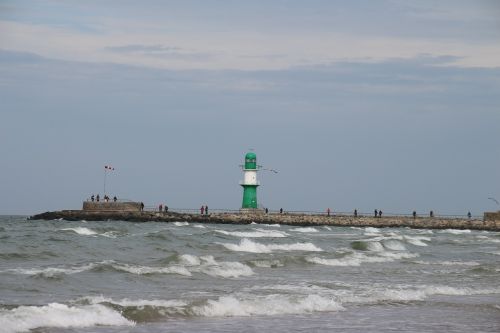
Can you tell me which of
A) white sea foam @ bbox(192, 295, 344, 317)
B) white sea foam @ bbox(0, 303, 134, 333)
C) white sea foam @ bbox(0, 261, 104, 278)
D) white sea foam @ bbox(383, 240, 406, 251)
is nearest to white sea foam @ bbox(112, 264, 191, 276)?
white sea foam @ bbox(0, 261, 104, 278)

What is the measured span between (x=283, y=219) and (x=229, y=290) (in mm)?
46728

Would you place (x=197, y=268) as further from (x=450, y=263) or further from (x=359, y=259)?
(x=450, y=263)

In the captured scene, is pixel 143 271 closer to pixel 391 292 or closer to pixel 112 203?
pixel 391 292

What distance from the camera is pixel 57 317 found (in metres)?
12.5

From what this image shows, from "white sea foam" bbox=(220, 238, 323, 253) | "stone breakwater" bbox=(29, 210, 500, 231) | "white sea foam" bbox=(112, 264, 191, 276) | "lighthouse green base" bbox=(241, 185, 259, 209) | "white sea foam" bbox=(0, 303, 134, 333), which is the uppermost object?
"lighthouse green base" bbox=(241, 185, 259, 209)

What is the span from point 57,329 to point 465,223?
54.8 meters

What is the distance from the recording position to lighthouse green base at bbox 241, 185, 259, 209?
63.0 m

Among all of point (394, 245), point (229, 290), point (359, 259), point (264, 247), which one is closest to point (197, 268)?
point (229, 290)

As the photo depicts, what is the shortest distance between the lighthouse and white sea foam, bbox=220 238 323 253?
28.4 m

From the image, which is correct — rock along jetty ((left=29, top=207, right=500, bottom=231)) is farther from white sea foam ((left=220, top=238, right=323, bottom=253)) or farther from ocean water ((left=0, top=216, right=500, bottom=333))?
ocean water ((left=0, top=216, right=500, bottom=333))

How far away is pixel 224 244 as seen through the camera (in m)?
31.5

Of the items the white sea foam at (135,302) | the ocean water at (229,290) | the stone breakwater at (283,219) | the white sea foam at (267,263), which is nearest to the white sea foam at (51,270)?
the ocean water at (229,290)

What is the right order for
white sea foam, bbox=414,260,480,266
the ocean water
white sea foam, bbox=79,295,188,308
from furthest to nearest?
white sea foam, bbox=414,260,480,266 → white sea foam, bbox=79,295,188,308 → the ocean water

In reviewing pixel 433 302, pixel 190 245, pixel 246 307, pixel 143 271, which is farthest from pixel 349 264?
pixel 246 307
